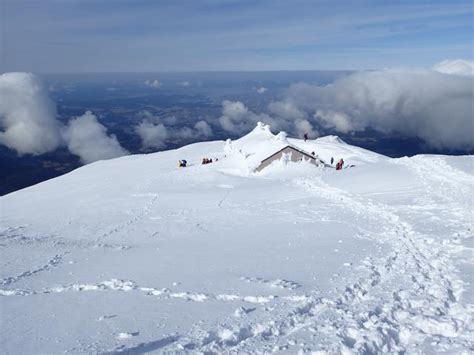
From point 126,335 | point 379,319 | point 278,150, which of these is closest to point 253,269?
point 379,319

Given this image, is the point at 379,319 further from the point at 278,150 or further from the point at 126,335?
the point at 278,150

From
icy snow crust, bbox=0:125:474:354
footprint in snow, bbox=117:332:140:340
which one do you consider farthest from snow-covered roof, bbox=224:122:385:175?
footprint in snow, bbox=117:332:140:340

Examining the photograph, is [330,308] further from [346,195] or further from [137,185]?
[137,185]

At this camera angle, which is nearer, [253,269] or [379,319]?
[379,319]

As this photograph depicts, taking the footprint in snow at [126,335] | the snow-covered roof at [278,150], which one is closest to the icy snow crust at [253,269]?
the footprint in snow at [126,335]

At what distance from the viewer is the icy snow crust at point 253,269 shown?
7.65 meters


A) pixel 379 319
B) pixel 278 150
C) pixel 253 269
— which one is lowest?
pixel 278 150

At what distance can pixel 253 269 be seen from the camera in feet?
37.8

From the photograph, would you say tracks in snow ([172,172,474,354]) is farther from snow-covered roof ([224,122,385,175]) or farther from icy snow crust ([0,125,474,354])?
snow-covered roof ([224,122,385,175])

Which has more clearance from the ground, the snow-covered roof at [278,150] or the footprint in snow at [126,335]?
the footprint in snow at [126,335]

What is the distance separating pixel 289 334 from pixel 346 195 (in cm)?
1598

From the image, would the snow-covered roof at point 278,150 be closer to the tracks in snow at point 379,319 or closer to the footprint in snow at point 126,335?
the tracks in snow at point 379,319

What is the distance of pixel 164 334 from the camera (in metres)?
7.68

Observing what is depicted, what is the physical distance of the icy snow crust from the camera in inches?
301
